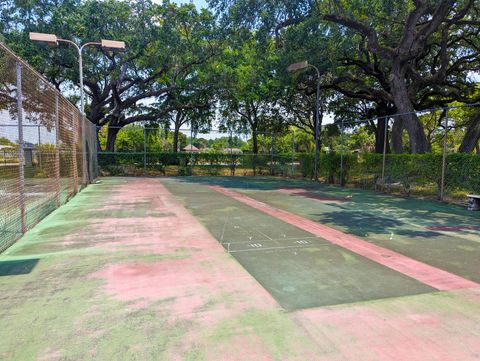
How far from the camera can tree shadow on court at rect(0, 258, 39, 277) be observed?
13.3 ft

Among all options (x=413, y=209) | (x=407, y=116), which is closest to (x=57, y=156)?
(x=413, y=209)

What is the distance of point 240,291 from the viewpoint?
140 inches

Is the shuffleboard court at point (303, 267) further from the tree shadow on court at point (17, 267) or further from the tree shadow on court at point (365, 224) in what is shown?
the tree shadow on court at point (17, 267)

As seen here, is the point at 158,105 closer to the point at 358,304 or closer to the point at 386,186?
the point at 386,186

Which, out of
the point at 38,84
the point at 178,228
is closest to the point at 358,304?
the point at 178,228

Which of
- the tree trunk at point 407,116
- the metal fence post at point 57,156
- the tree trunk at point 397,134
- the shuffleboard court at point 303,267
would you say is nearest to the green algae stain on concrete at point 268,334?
the shuffleboard court at point 303,267

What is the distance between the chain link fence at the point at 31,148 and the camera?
17.9 ft

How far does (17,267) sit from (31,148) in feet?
12.8

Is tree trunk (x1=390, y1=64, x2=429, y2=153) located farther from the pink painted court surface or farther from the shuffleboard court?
the shuffleboard court

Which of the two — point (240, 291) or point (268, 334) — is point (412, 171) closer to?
point (240, 291)

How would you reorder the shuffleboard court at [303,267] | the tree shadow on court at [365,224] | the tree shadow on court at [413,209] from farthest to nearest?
the tree shadow on court at [413,209]
the tree shadow on court at [365,224]
the shuffleboard court at [303,267]

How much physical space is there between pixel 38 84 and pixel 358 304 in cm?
725

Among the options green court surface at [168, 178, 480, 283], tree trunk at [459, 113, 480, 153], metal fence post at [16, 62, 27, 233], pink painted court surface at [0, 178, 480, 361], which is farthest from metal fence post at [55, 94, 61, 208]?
tree trunk at [459, 113, 480, 153]

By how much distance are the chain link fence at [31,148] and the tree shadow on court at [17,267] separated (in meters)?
0.70
